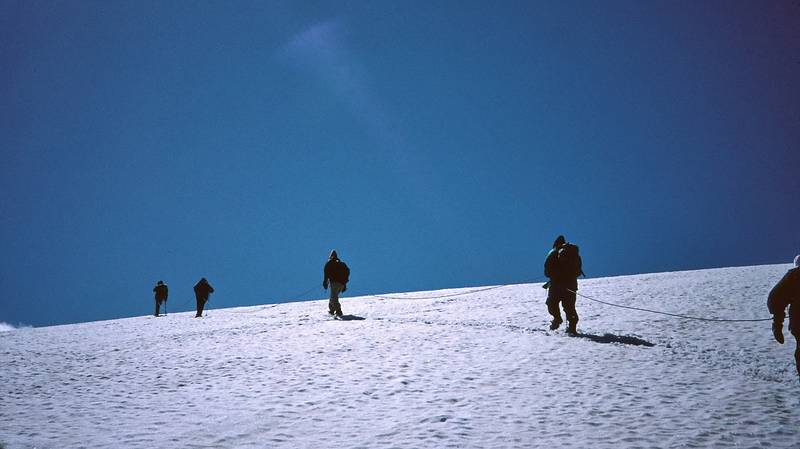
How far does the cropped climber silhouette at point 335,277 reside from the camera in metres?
16.3

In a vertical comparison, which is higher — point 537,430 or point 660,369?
point 660,369

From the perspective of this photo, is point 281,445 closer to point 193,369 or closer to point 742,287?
point 193,369

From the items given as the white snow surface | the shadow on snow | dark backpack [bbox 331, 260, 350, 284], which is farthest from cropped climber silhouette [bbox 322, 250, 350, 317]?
the shadow on snow

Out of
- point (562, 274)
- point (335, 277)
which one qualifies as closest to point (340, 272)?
point (335, 277)

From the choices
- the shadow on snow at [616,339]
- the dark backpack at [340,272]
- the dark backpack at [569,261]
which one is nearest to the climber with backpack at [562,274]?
the dark backpack at [569,261]

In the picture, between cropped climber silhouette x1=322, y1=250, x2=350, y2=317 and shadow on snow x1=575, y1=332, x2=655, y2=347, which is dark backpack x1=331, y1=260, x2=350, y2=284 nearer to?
cropped climber silhouette x1=322, y1=250, x2=350, y2=317

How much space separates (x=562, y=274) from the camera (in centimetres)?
1163

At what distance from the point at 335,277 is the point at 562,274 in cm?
785

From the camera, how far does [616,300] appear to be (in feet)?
53.6

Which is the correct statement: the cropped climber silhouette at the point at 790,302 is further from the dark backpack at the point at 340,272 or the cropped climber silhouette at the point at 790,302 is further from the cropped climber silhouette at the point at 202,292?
the cropped climber silhouette at the point at 202,292

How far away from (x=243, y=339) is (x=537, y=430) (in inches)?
351

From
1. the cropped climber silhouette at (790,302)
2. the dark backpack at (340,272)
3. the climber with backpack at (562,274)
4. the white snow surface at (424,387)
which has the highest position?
the dark backpack at (340,272)

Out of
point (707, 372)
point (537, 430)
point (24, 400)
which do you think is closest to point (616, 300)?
point (707, 372)

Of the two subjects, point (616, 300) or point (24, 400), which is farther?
point (616, 300)
